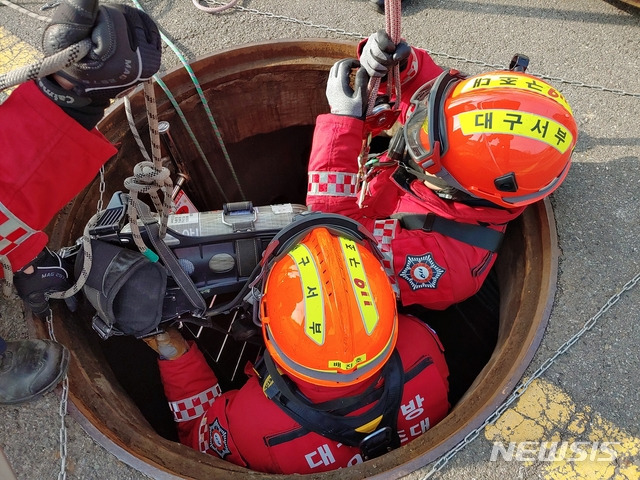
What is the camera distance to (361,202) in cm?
266

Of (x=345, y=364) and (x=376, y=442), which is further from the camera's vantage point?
(x=376, y=442)

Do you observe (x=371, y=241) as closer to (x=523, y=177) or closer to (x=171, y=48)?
(x=523, y=177)

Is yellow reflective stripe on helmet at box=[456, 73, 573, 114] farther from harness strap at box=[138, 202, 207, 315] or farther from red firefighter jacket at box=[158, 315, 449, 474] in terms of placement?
harness strap at box=[138, 202, 207, 315]

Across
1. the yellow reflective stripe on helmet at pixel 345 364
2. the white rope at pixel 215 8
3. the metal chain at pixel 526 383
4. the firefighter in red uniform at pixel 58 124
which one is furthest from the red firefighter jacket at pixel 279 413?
the white rope at pixel 215 8

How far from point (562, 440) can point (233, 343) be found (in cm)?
207

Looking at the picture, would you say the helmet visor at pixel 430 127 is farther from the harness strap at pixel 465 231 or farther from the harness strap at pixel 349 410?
the harness strap at pixel 349 410

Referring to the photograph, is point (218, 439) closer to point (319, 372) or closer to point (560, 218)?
point (319, 372)

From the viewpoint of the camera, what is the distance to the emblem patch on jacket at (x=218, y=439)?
204 cm

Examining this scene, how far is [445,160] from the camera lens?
6.78 ft

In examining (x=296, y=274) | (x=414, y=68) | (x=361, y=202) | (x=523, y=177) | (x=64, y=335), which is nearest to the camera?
(x=296, y=274)

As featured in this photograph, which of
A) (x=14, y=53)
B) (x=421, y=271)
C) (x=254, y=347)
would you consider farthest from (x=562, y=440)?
(x=14, y=53)

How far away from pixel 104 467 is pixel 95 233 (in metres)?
0.88

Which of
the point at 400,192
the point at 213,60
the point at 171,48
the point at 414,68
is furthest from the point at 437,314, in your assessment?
the point at 171,48

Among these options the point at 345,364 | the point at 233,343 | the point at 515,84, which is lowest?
the point at 233,343
